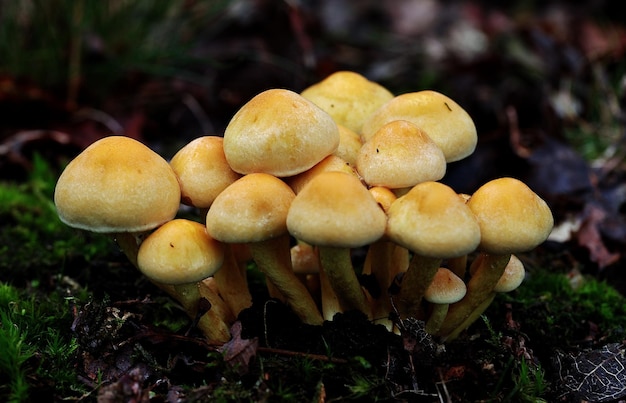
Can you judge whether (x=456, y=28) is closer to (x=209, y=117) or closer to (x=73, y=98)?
(x=209, y=117)

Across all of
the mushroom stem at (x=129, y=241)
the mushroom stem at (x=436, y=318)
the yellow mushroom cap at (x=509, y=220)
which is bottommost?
the mushroom stem at (x=436, y=318)

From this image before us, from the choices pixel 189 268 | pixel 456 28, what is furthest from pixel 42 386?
pixel 456 28

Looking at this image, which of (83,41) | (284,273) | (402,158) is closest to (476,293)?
(402,158)

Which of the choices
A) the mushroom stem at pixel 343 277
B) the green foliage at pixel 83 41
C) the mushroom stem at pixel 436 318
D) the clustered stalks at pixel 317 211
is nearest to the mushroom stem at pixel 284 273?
the clustered stalks at pixel 317 211

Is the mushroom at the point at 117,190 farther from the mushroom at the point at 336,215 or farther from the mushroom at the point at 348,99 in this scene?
the mushroom at the point at 348,99

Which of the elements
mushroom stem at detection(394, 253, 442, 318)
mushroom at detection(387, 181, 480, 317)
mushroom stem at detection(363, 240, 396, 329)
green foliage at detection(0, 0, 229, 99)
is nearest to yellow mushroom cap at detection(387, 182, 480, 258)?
mushroom at detection(387, 181, 480, 317)

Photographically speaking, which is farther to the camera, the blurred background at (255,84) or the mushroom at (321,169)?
the blurred background at (255,84)
